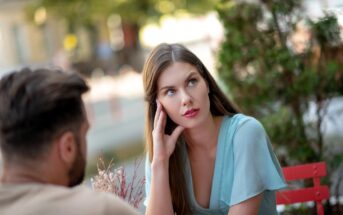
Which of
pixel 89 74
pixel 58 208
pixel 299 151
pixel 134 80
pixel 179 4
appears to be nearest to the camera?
pixel 58 208

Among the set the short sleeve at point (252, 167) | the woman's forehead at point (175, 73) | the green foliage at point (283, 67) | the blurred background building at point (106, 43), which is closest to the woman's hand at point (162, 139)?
the woman's forehead at point (175, 73)

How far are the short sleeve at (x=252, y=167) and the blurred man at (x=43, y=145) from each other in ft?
2.56

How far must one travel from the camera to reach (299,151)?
3.96 meters

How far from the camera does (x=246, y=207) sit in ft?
6.97

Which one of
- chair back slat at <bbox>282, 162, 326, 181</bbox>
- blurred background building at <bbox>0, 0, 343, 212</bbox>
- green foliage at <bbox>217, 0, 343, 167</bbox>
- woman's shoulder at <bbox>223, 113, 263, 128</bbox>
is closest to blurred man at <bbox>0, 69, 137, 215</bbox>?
woman's shoulder at <bbox>223, 113, 263, 128</bbox>

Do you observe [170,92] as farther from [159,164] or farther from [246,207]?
[246,207]

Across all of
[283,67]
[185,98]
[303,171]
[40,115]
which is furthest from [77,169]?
[283,67]

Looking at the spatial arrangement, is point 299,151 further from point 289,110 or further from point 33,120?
point 33,120

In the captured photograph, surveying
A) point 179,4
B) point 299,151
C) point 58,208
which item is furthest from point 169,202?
point 179,4

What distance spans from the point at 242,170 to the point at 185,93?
1.16ft

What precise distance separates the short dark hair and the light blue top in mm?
894

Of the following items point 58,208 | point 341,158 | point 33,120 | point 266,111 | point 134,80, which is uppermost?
point 33,120

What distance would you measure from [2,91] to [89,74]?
17.0m

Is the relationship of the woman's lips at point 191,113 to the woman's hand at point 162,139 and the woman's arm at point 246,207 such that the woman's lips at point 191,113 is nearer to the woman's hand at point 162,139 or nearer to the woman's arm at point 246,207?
the woman's hand at point 162,139
